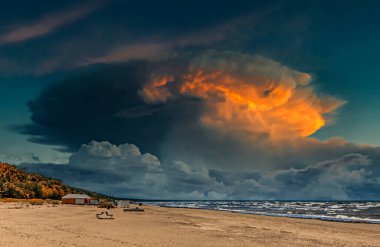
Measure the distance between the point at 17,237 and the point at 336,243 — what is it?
27.6 m

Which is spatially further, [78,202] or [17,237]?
[78,202]

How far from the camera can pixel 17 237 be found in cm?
2627

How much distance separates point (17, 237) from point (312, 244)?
24671mm

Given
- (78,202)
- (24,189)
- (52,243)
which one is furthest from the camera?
(24,189)

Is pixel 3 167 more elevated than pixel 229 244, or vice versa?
pixel 3 167

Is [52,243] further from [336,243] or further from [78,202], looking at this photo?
[78,202]

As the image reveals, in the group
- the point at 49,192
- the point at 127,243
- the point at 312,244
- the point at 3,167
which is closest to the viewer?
the point at 127,243

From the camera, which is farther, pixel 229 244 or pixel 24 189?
pixel 24 189

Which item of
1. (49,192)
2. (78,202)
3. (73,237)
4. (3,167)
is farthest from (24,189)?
(73,237)

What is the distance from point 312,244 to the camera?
98.9ft

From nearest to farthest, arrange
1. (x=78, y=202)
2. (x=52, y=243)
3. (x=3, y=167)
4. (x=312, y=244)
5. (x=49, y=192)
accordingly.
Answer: (x=52, y=243), (x=312, y=244), (x=78, y=202), (x=49, y=192), (x=3, y=167)

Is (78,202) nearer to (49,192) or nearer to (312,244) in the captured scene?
(49,192)

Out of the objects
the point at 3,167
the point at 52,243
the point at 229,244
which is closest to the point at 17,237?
the point at 52,243

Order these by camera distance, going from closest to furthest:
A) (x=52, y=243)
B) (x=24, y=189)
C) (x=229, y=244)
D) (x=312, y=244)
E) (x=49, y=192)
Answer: (x=52, y=243)
(x=229, y=244)
(x=312, y=244)
(x=24, y=189)
(x=49, y=192)
